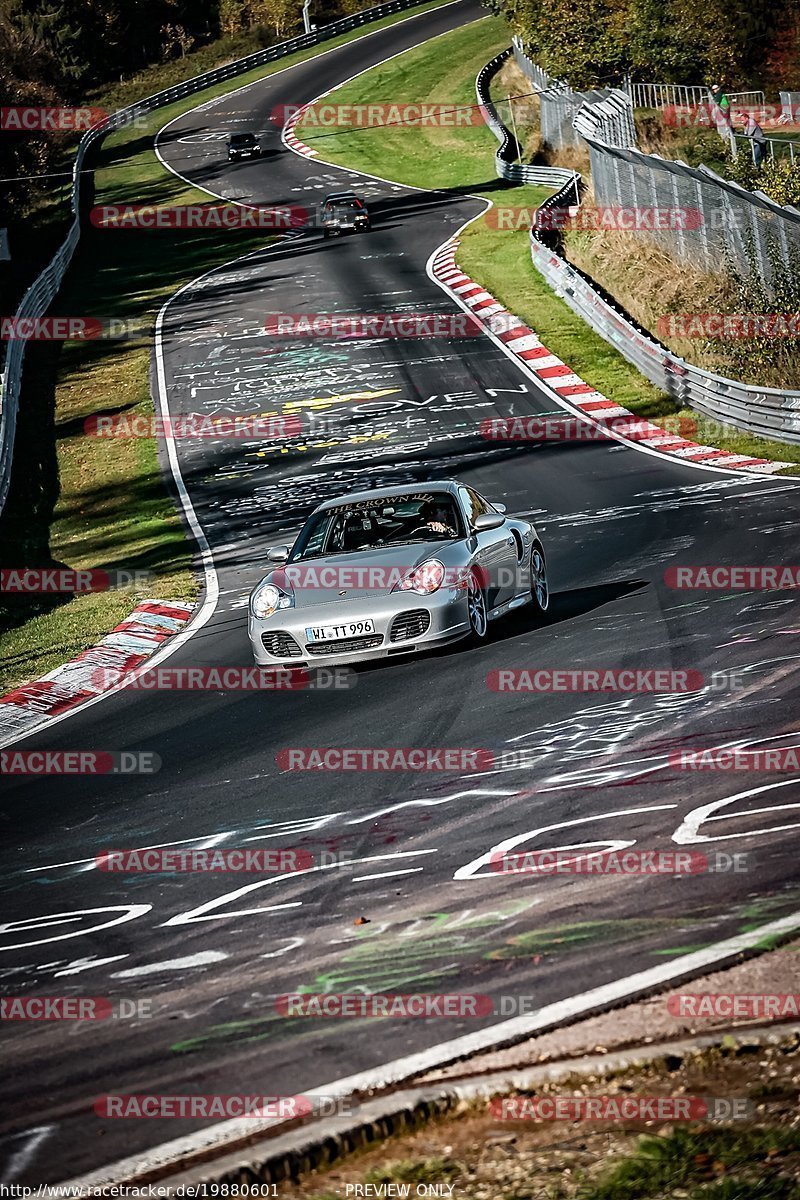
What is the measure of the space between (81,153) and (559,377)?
42.9 m

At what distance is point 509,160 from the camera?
176 ft

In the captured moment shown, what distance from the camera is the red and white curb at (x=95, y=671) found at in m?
12.8

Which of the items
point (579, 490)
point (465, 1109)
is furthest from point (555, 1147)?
point (579, 490)

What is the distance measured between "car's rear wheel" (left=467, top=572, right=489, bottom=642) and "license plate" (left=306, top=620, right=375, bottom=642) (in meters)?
0.87

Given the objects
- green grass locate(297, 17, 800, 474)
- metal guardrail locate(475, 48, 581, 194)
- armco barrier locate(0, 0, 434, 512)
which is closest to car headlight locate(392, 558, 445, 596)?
green grass locate(297, 17, 800, 474)

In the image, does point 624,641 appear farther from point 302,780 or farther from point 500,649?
point 302,780

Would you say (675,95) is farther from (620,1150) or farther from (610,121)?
(620,1150)

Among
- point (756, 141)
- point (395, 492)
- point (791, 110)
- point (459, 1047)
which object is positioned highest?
point (791, 110)

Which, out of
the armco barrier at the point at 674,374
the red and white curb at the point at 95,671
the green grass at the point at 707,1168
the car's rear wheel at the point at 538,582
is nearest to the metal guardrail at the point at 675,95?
the armco barrier at the point at 674,374

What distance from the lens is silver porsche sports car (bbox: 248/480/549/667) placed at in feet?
37.5

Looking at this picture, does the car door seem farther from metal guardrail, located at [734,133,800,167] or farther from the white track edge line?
metal guardrail, located at [734,133,800,167]

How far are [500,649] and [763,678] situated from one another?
2725 millimetres

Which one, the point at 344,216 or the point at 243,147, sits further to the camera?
the point at 243,147

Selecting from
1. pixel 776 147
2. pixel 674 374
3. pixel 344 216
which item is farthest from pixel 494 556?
pixel 344 216
